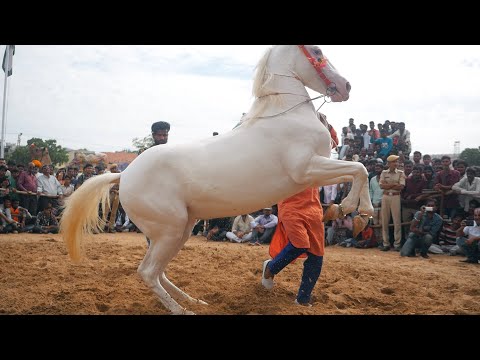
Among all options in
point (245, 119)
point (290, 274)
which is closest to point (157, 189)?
point (245, 119)

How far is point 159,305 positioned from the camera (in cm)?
465

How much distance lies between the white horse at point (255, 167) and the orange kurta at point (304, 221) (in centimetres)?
50

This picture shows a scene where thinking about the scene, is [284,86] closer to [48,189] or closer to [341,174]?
[341,174]

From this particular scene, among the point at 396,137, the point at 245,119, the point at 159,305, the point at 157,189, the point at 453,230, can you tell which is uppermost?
the point at 396,137

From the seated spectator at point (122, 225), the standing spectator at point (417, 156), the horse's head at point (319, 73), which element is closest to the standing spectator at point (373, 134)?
the standing spectator at point (417, 156)

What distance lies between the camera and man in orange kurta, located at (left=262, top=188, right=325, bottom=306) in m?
4.60

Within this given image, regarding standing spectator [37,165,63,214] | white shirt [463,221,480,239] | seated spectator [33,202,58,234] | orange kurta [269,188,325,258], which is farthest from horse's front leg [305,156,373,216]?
standing spectator [37,165,63,214]

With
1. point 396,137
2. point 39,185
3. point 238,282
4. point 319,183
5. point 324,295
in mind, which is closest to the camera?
point 319,183

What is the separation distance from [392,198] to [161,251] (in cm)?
661

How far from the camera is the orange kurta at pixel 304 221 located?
180 inches

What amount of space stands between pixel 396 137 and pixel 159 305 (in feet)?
31.5

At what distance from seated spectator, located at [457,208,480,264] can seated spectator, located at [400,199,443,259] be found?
443 mm

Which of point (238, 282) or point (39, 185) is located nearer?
point (238, 282)

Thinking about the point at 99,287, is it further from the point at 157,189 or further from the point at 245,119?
the point at 245,119
